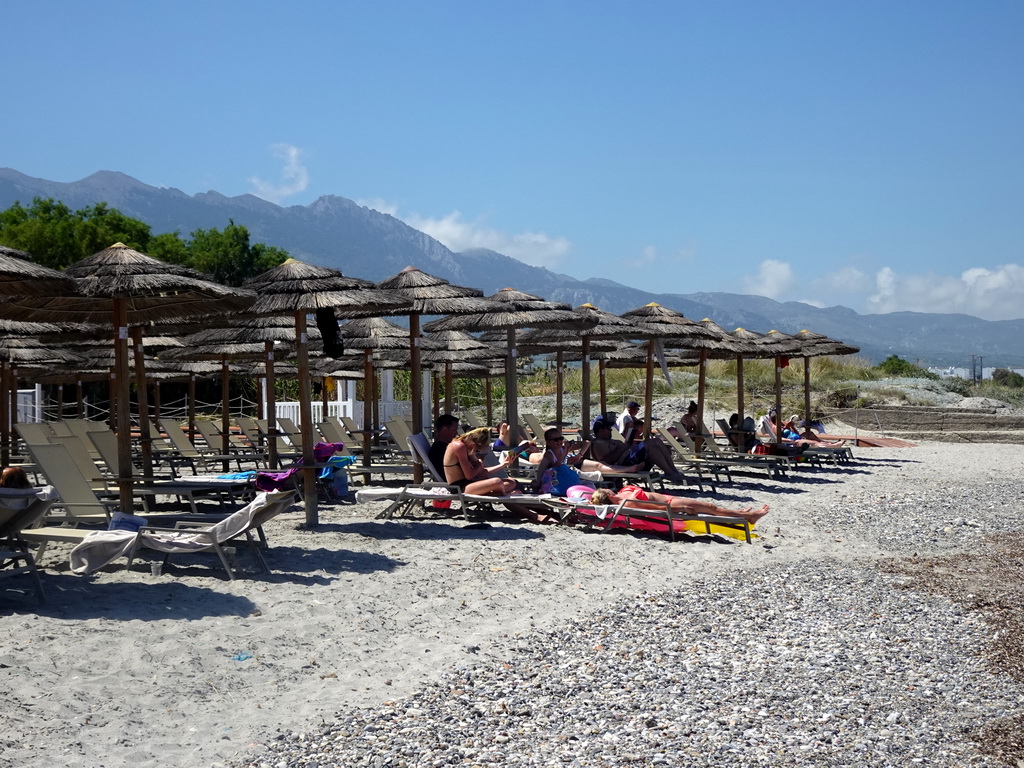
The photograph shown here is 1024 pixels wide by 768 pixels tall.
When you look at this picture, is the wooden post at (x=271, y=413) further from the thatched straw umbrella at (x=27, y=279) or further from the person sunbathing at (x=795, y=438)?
the person sunbathing at (x=795, y=438)

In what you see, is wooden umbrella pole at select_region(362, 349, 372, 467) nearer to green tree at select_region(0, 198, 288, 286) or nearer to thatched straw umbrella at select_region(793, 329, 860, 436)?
thatched straw umbrella at select_region(793, 329, 860, 436)

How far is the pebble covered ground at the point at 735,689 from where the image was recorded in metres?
4.05

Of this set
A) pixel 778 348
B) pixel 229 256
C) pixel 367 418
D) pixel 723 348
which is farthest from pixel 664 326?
pixel 229 256

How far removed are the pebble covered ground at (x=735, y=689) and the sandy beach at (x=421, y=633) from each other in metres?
0.02

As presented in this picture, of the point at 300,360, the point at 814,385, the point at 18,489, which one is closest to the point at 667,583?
the point at 300,360

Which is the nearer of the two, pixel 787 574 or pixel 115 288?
pixel 115 288

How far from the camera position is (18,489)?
5742 mm

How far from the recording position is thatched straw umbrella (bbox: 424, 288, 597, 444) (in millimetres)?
10914

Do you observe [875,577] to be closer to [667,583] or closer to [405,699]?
[667,583]

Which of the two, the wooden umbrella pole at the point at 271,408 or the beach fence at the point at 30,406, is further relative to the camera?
the beach fence at the point at 30,406

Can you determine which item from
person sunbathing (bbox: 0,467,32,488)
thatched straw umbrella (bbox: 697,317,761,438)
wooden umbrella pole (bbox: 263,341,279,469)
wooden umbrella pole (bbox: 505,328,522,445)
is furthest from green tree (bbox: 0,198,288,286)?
person sunbathing (bbox: 0,467,32,488)

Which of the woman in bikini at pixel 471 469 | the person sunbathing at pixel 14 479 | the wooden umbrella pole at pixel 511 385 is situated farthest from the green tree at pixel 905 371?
the person sunbathing at pixel 14 479

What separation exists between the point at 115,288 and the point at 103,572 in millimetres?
1991

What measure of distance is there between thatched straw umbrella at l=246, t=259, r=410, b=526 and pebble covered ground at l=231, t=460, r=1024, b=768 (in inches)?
129
